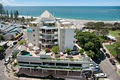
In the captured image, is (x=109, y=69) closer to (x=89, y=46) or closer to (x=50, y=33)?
(x=89, y=46)

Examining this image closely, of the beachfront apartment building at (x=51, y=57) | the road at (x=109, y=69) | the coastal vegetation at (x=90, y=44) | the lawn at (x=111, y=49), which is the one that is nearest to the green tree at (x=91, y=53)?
the coastal vegetation at (x=90, y=44)

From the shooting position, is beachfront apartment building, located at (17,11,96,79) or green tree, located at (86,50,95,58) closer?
beachfront apartment building, located at (17,11,96,79)

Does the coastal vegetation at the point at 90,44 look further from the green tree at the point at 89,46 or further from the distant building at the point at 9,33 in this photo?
the distant building at the point at 9,33

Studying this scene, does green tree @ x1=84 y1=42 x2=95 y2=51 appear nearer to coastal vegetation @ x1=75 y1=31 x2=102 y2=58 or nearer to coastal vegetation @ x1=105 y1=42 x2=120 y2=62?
coastal vegetation @ x1=75 y1=31 x2=102 y2=58

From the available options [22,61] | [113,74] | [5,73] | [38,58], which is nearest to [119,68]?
[113,74]

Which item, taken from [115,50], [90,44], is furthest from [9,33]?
Answer: [115,50]

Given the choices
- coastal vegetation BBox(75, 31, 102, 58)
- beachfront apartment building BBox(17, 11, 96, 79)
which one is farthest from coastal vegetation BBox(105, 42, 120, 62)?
beachfront apartment building BBox(17, 11, 96, 79)

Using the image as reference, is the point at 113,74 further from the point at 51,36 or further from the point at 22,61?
the point at 22,61

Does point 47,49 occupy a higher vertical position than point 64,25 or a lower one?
lower
